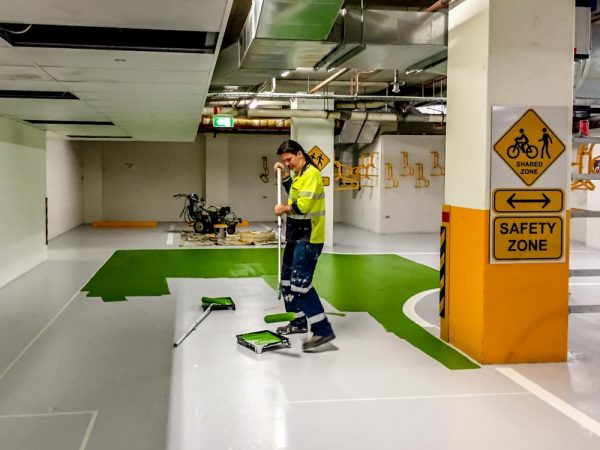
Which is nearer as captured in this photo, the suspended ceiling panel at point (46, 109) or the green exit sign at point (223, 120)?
the suspended ceiling panel at point (46, 109)

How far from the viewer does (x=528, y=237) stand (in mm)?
4254

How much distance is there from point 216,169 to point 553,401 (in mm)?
14974

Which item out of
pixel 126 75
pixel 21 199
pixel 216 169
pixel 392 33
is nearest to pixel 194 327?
pixel 126 75

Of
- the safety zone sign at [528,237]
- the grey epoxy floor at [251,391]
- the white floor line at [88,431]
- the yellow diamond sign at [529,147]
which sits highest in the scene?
the yellow diamond sign at [529,147]

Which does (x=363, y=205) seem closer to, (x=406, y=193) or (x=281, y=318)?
(x=406, y=193)

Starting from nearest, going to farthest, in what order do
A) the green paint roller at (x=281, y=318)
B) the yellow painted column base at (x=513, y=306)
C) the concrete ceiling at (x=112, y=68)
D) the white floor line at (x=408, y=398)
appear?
the concrete ceiling at (x=112, y=68)
the white floor line at (x=408, y=398)
the yellow painted column base at (x=513, y=306)
the green paint roller at (x=281, y=318)

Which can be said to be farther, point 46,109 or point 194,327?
point 46,109

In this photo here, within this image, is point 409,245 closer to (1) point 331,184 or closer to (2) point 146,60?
(1) point 331,184

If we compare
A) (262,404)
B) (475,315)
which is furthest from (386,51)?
(262,404)

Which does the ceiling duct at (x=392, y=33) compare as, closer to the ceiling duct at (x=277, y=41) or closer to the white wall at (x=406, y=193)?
the ceiling duct at (x=277, y=41)

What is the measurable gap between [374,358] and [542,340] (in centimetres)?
124

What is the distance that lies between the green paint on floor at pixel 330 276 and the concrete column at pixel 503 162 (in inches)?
17.2

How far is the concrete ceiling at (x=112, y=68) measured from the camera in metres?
3.01

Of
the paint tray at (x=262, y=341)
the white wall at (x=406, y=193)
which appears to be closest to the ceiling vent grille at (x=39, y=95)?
the paint tray at (x=262, y=341)
